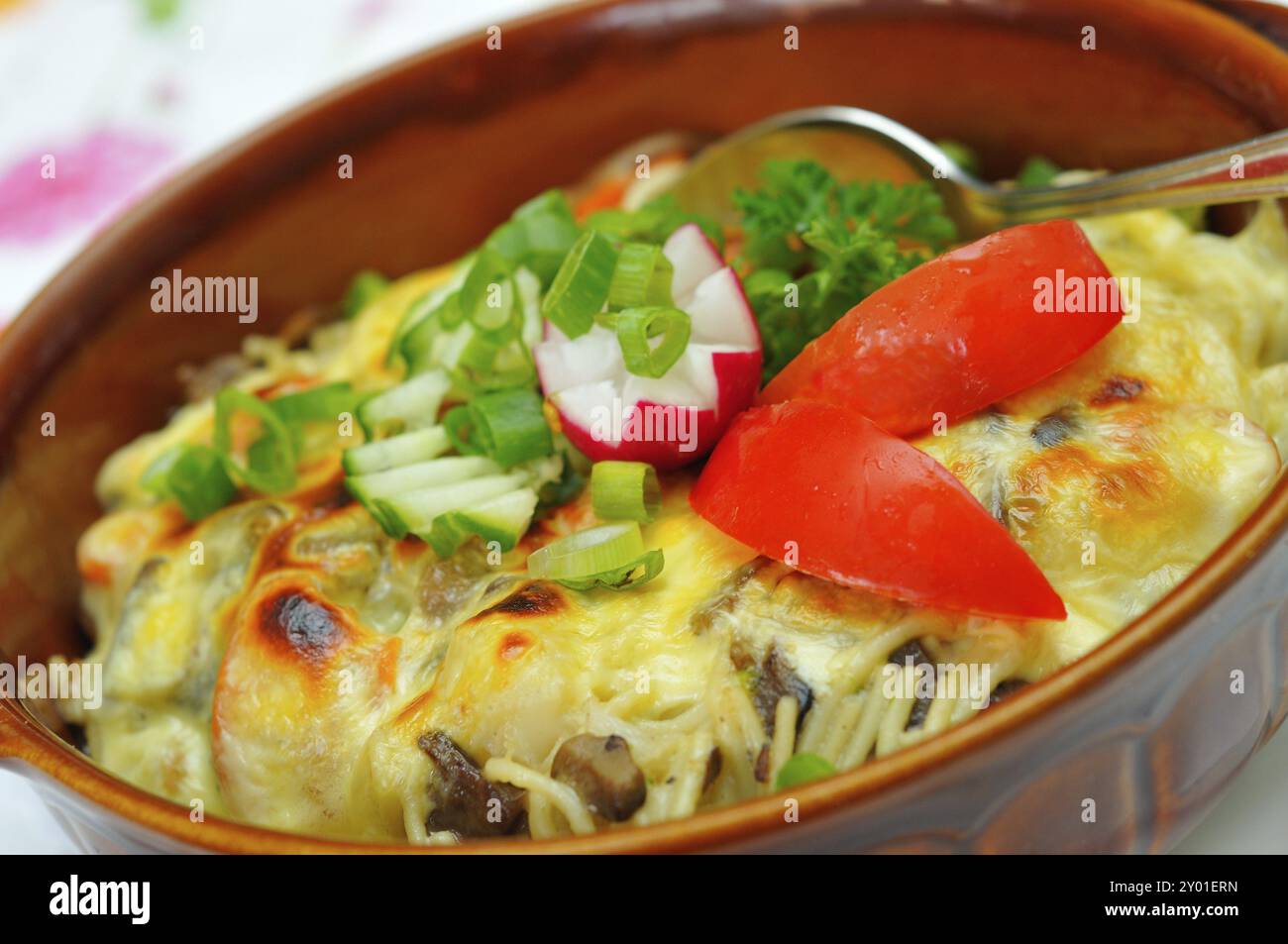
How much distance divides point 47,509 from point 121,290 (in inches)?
22.1

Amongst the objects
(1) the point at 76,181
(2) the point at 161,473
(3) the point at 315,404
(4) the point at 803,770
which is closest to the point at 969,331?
(4) the point at 803,770

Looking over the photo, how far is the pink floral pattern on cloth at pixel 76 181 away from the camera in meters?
4.71

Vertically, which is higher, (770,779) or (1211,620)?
(1211,620)

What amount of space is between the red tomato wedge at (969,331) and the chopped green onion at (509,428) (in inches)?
22.4

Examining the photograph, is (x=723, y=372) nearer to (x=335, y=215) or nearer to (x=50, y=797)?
(x=50, y=797)

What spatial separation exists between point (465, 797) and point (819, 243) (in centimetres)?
125

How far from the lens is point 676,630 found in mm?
2264

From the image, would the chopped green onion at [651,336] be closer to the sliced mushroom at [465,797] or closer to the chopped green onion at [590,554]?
the chopped green onion at [590,554]

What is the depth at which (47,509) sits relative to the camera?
10.3 ft

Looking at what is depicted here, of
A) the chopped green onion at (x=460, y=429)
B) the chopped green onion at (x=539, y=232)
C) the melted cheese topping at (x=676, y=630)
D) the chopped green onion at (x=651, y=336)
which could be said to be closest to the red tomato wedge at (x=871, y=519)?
the melted cheese topping at (x=676, y=630)

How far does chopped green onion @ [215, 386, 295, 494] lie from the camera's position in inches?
117

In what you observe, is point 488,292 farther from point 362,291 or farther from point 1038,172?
point 1038,172
